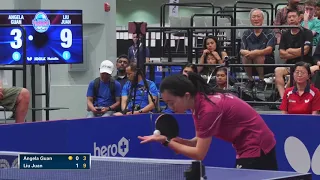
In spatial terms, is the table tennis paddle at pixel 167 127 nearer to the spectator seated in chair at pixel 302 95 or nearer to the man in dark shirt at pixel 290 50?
the spectator seated in chair at pixel 302 95

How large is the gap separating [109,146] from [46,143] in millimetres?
1050

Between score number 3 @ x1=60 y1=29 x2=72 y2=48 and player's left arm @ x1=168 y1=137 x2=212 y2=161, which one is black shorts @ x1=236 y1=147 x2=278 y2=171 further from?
score number 3 @ x1=60 y1=29 x2=72 y2=48

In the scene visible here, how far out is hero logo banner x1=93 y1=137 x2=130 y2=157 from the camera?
8.71 meters

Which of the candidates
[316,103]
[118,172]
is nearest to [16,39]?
[316,103]

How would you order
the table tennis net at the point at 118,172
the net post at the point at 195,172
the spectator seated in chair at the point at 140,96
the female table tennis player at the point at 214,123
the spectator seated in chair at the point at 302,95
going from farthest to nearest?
the spectator seated in chair at the point at 140,96, the spectator seated in chair at the point at 302,95, the female table tennis player at the point at 214,123, the table tennis net at the point at 118,172, the net post at the point at 195,172

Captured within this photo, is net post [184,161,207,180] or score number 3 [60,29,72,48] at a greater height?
score number 3 [60,29,72,48]

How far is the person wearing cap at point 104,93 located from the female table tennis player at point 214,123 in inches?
240

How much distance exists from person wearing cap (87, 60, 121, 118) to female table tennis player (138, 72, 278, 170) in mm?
6102

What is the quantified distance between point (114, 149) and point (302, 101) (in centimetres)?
242

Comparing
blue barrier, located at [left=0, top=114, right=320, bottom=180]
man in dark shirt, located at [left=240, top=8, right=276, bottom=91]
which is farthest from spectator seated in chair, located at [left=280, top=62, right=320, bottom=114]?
man in dark shirt, located at [left=240, top=8, right=276, bottom=91]

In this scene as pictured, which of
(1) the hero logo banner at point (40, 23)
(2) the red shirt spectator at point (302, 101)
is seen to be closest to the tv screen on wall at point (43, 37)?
(1) the hero logo banner at point (40, 23)

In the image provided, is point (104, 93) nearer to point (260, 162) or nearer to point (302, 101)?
point (302, 101)
